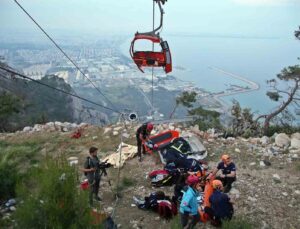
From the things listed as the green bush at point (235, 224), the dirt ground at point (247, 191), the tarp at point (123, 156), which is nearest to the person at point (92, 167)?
the dirt ground at point (247, 191)

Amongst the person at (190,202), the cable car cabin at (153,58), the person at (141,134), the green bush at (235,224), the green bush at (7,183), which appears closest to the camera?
the person at (190,202)

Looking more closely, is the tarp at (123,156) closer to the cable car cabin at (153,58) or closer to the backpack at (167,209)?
the cable car cabin at (153,58)

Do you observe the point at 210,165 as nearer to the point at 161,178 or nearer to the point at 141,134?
the point at 161,178

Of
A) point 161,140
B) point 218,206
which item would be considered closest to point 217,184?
point 218,206

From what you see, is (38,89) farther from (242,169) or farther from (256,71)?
(256,71)

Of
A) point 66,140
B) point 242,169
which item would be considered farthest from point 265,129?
point 66,140

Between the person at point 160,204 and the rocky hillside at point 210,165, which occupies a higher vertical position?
the person at point 160,204

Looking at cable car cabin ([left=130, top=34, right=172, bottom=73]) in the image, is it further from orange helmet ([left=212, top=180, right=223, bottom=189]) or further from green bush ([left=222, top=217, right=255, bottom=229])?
green bush ([left=222, top=217, right=255, bottom=229])
